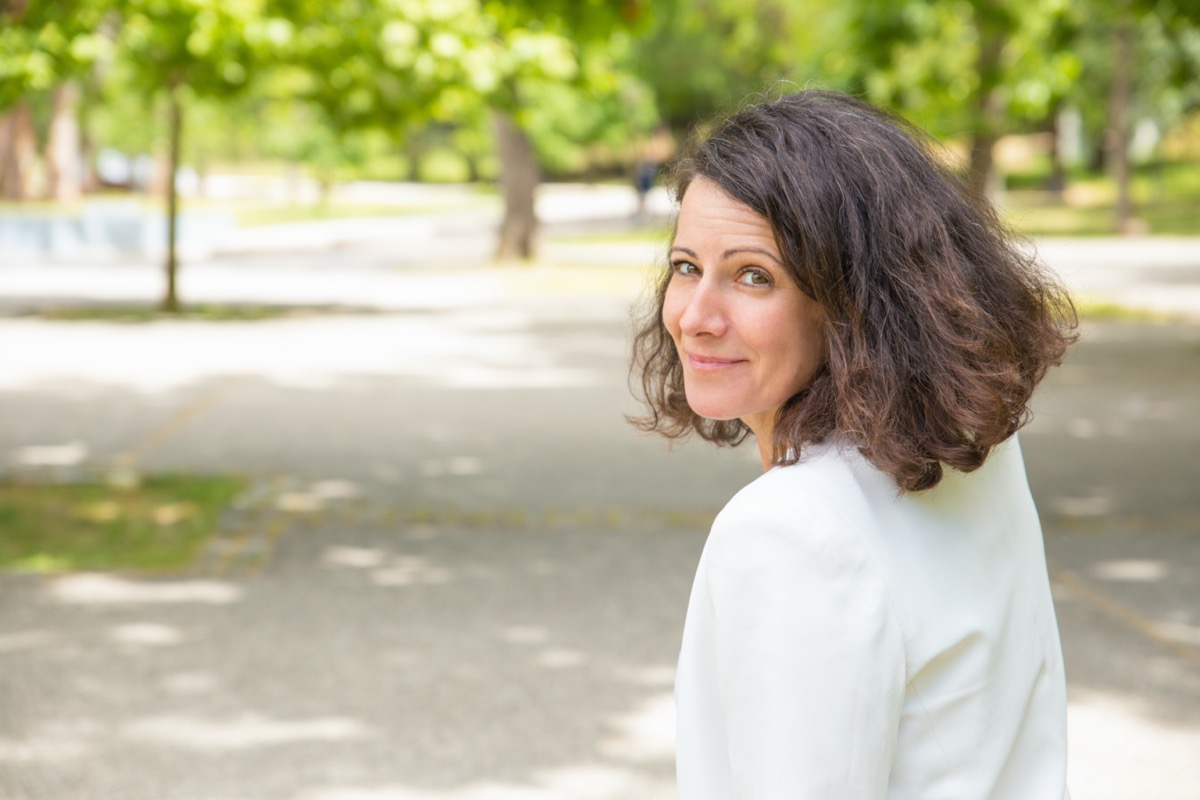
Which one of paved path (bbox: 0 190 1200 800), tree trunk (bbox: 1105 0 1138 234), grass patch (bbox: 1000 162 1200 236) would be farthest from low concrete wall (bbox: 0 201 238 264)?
tree trunk (bbox: 1105 0 1138 234)

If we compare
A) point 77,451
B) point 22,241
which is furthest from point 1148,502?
point 22,241

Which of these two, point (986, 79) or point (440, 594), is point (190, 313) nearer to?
point (986, 79)

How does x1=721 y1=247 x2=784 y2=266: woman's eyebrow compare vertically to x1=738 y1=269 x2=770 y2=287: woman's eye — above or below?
above

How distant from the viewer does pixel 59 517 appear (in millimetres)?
7684

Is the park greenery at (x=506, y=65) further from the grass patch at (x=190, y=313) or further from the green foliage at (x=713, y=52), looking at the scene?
the grass patch at (x=190, y=313)

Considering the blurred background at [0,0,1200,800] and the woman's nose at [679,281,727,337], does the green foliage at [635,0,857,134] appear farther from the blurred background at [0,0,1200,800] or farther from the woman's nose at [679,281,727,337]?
the woman's nose at [679,281,727,337]

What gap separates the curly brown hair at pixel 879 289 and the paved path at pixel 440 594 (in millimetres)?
1952

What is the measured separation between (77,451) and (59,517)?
6.40 feet

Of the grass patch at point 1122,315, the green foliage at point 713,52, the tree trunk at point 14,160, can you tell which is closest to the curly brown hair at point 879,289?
the grass patch at point 1122,315

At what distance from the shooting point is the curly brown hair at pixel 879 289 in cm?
153

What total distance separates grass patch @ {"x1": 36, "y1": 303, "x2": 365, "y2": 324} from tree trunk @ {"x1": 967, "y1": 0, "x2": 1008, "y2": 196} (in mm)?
8013

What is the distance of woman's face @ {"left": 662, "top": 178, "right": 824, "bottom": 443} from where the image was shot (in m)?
1.58

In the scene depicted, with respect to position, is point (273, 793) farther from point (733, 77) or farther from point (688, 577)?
point (733, 77)

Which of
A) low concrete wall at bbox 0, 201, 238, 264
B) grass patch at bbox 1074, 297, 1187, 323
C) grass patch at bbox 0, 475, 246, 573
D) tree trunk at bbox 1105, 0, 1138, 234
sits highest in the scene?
tree trunk at bbox 1105, 0, 1138, 234
